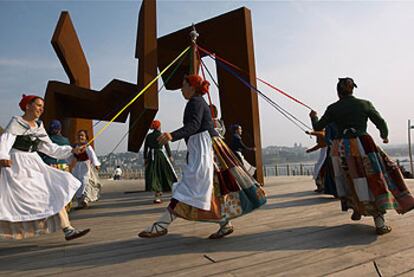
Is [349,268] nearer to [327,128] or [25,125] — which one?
[327,128]

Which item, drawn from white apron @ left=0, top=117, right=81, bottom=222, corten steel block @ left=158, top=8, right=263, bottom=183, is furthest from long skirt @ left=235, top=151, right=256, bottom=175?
white apron @ left=0, top=117, right=81, bottom=222

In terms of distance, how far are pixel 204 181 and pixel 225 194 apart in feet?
0.81

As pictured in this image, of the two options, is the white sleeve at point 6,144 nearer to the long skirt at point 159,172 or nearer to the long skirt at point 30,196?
the long skirt at point 30,196

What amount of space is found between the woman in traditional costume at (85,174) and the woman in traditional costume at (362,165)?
4.07 metres

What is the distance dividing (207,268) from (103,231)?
179cm

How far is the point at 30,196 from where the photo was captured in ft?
8.34

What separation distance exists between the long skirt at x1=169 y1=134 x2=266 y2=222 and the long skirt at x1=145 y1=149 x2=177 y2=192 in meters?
2.99

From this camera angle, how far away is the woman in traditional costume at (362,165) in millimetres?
2525

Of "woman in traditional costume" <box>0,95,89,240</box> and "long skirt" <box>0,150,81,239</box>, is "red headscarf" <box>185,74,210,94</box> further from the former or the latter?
"long skirt" <box>0,150,81,239</box>

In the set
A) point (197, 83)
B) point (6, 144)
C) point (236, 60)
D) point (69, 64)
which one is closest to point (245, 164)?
point (236, 60)

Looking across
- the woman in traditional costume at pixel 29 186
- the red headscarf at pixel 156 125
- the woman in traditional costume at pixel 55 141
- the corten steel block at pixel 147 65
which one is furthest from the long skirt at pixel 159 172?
the woman in traditional costume at pixel 29 186

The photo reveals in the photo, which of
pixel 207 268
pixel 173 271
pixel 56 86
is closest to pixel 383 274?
pixel 207 268

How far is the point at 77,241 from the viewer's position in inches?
113

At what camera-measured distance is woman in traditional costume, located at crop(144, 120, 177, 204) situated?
550cm
